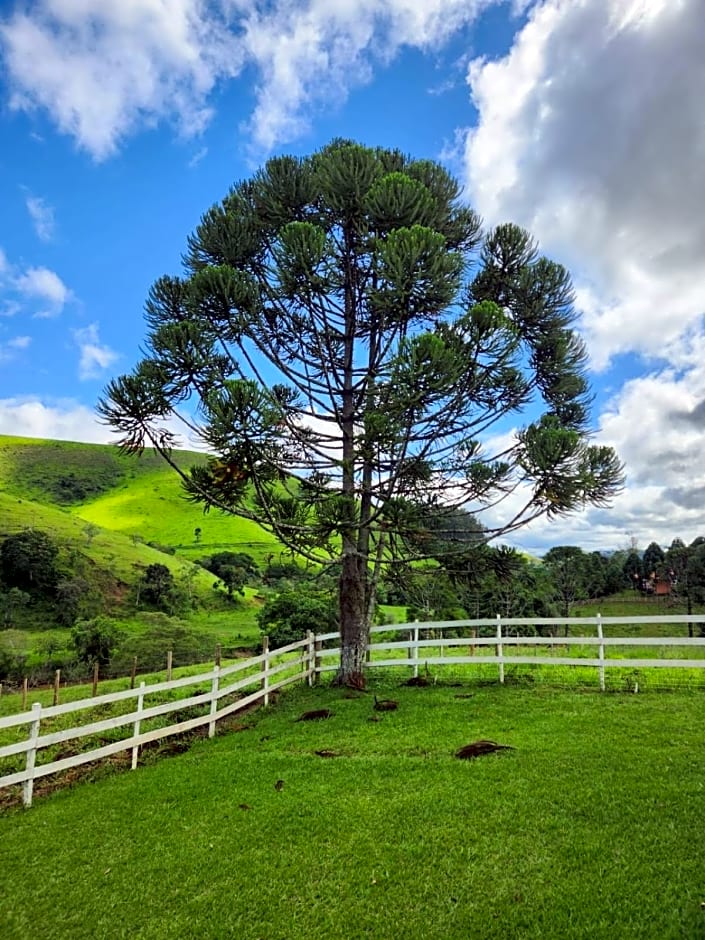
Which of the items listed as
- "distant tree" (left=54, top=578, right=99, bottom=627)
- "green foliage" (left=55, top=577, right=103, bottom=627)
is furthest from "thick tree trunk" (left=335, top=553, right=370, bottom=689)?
"distant tree" (left=54, top=578, right=99, bottom=627)

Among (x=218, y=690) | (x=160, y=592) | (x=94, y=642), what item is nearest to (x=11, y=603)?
(x=160, y=592)

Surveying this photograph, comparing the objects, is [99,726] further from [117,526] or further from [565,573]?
[117,526]

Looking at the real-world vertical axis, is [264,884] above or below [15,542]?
below

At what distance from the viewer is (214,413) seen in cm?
963

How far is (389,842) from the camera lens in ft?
15.2

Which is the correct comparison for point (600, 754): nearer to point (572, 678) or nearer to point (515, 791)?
point (515, 791)

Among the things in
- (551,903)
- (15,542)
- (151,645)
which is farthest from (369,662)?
(15,542)

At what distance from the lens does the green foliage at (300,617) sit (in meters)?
33.2

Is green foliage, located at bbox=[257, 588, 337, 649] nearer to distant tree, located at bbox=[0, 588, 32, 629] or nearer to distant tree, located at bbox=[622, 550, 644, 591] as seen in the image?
distant tree, located at bbox=[0, 588, 32, 629]

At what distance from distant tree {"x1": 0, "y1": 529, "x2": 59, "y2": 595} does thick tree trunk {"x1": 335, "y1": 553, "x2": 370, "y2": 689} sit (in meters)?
47.8

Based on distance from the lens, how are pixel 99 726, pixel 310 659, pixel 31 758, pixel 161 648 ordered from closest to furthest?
pixel 31 758 → pixel 99 726 → pixel 310 659 → pixel 161 648

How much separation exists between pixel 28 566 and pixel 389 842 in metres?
55.4

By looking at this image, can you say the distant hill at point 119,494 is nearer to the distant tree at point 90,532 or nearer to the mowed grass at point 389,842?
the distant tree at point 90,532

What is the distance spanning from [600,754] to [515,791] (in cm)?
148
